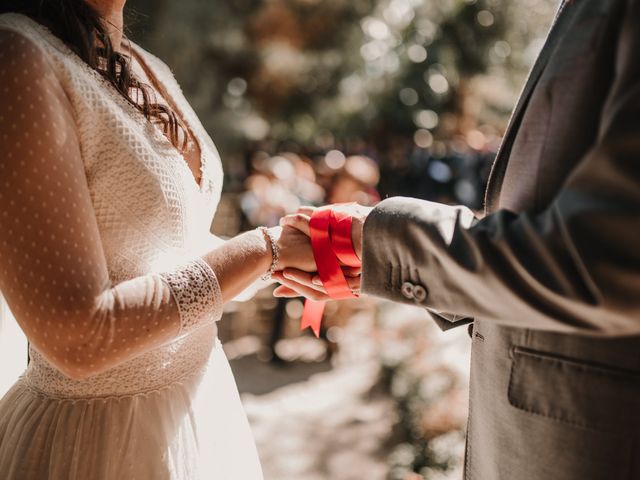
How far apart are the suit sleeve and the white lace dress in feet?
1.84

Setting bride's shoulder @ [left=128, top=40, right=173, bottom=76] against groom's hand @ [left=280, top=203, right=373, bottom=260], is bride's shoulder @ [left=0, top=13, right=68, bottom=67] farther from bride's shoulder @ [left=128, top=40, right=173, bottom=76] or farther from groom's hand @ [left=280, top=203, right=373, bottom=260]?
groom's hand @ [left=280, top=203, right=373, bottom=260]

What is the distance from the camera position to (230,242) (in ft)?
4.62

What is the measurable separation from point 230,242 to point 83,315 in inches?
16.6

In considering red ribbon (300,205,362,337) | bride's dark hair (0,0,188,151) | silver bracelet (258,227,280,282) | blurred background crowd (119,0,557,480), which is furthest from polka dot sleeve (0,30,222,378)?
blurred background crowd (119,0,557,480)

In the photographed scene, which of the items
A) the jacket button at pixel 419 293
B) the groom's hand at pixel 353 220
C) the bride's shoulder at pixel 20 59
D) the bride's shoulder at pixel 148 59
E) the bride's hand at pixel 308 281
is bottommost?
the bride's hand at pixel 308 281

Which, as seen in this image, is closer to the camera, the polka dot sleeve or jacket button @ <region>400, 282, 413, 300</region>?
the polka dot sleeve

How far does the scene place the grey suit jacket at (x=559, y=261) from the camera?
987mm

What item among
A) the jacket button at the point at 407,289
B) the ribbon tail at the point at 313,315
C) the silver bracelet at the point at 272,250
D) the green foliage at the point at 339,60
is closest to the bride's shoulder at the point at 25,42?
the silver bracelet at the point at 272,250

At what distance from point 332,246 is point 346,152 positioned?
15614mm

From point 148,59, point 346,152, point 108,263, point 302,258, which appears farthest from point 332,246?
point 346,152

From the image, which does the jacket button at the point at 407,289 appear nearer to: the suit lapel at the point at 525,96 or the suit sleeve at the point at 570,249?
the suit sleeve at the point at 570,249

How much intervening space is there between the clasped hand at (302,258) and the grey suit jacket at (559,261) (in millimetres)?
332

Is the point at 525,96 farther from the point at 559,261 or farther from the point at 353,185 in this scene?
the point at 353,185

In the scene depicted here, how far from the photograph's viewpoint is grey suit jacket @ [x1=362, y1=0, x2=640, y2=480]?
987 mm
